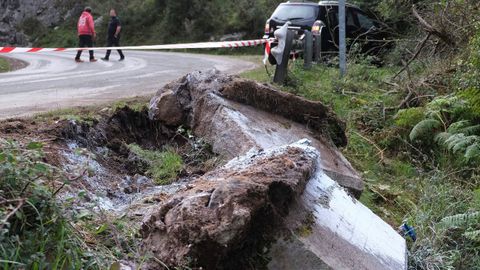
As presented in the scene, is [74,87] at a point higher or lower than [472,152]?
higher

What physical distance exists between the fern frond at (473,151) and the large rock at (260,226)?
3.47 m

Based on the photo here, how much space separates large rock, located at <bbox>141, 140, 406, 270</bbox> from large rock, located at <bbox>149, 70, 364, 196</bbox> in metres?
1.56

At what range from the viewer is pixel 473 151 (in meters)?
6.83

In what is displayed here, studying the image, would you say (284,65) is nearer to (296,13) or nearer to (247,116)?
(247,116)

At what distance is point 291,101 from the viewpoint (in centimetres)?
594

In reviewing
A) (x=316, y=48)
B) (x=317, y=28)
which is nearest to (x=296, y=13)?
(x=317, y=28)

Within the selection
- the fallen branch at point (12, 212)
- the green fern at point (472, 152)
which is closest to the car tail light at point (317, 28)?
the green fern at point (472, 152)

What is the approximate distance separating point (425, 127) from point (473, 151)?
4.16 feet

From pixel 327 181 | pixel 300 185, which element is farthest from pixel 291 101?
pixel 300 185

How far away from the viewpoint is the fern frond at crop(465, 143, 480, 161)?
6809 millimetres

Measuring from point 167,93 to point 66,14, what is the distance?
3708cm

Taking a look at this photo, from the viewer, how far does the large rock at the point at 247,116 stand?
531 cm

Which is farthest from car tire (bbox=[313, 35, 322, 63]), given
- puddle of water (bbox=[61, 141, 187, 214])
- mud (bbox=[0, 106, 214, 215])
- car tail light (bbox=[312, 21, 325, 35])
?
puddle of water (bbox=[61, 141, 187, 214])

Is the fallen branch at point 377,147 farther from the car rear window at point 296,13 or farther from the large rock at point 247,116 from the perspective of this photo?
the car rear window at point 296,13
